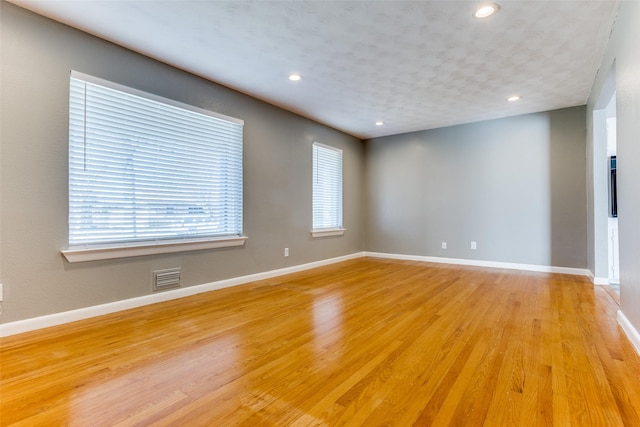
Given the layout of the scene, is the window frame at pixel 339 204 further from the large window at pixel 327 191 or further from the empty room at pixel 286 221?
the empty room at pixel 286 221

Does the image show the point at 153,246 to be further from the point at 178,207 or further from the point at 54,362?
the point at 54,362

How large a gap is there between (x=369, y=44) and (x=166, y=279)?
307 cm

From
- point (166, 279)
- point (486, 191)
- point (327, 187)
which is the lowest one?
point (166, 279)

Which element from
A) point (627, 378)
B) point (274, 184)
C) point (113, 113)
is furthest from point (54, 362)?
point (627, 378)

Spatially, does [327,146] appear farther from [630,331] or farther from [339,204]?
[630,331]

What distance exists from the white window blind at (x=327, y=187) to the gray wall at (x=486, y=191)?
938 millimetres

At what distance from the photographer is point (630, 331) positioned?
2174 mm

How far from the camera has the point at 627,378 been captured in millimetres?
1683

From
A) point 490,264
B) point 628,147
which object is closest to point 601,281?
point 490,264

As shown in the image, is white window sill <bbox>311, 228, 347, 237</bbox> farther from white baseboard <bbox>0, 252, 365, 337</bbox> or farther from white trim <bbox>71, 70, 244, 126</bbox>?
white trim <bbox>71, 70, 244, 126</bbox>

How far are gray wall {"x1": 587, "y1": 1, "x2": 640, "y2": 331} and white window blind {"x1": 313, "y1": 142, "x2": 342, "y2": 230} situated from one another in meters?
3.75

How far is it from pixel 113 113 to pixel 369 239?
4.99m

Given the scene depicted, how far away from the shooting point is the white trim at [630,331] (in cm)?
200

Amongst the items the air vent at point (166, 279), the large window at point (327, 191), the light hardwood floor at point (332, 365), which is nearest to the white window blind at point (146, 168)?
the air vent at point (166, 279)
